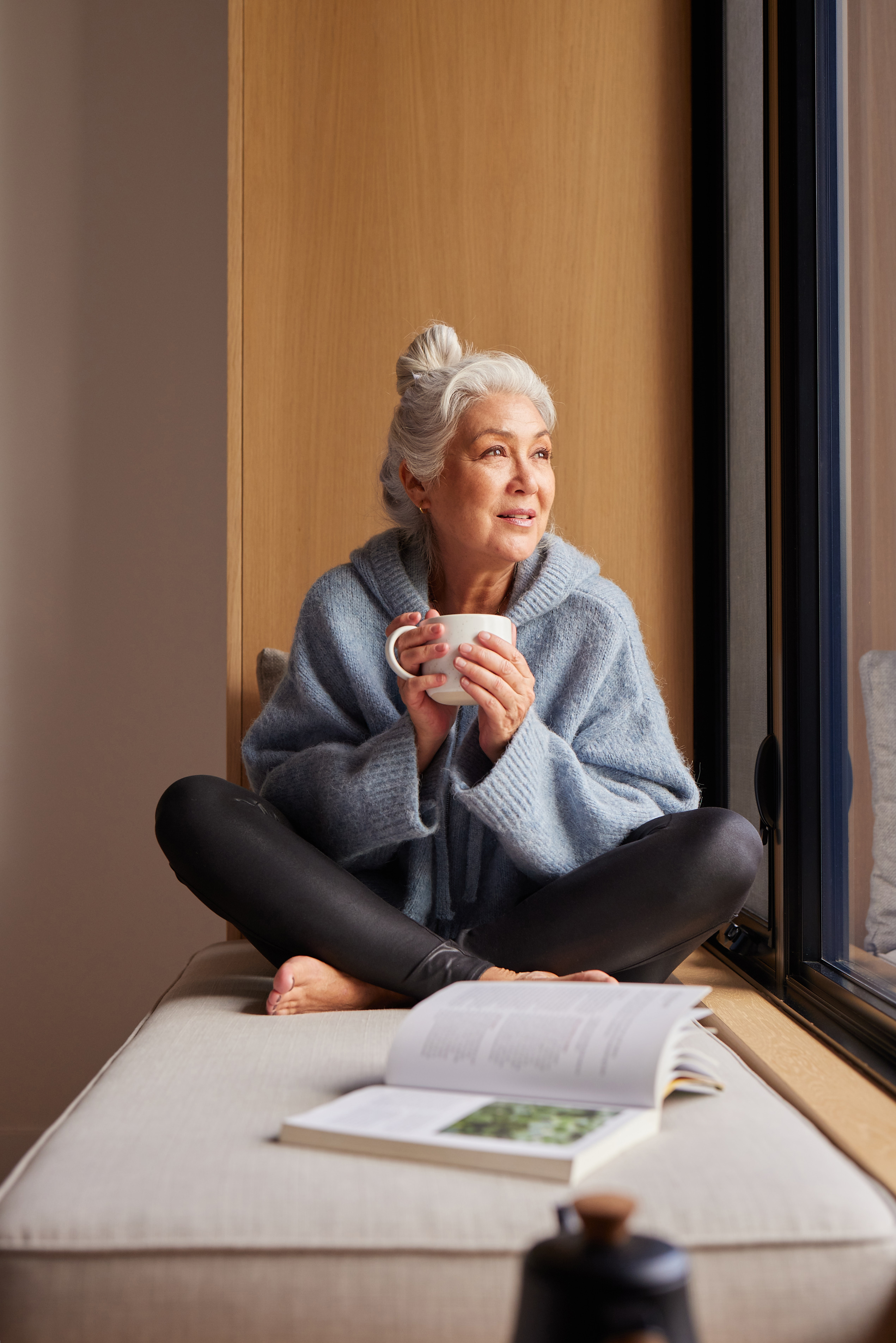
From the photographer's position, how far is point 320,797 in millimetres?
1438

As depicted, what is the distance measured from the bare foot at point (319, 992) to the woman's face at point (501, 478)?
0.60m

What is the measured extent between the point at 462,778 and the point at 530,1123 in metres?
0.70

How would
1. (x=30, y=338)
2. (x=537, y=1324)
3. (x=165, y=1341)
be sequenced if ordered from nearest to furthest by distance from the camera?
(x=537, y=1324) → (x=165, y=1341) → (x=30, y=338)

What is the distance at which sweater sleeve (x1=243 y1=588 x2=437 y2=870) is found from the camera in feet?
4.51

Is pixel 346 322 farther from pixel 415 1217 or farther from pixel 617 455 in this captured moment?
pixel 415 1217

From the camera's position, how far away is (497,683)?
127cm

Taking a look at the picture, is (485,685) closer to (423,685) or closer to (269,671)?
(423,685)

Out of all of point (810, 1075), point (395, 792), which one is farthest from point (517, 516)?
point (810, 1075)

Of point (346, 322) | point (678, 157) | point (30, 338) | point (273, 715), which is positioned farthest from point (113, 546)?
point (678, 157)

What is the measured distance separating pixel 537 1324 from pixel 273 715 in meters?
1.20

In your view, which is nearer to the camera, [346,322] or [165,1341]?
[165,1341]

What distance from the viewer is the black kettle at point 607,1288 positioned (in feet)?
1.32

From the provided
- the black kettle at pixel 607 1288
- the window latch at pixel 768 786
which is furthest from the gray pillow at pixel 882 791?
the black kettle at pixel 607 1288

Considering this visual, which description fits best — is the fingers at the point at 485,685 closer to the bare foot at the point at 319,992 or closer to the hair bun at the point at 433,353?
the bare foot at the point at 319,992
